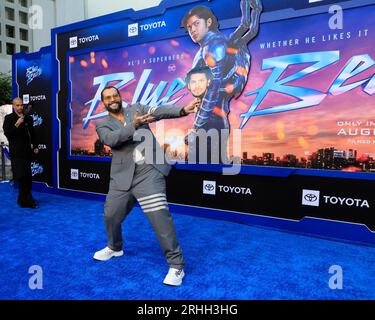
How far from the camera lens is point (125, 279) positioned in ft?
8.07

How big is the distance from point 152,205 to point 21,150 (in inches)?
119

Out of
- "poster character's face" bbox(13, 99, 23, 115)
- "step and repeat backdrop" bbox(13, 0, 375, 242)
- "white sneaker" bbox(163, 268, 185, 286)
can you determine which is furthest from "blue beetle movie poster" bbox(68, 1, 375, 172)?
"white sneaker" bbox(163, 268, 185, 286)

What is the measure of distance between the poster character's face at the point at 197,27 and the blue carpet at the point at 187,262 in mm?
2280

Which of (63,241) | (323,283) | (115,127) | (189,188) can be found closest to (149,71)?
(189,188)

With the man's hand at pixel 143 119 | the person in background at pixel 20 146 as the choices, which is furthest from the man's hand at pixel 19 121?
the man's hand at pixel 143 119

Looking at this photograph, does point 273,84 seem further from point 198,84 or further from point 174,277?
point 174,277

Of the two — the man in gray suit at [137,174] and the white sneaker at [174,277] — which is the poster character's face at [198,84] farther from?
the white sneaker at [174,277]

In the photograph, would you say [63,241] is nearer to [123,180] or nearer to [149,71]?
[123,180]

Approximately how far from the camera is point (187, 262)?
110 inches

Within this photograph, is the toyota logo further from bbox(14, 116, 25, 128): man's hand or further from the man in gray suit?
bbox(14, 116, 25, 128): man's hand

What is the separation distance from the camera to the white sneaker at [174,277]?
2352 millimetres

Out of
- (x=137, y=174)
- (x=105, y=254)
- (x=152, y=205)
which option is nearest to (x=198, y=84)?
(x=137, y=174)

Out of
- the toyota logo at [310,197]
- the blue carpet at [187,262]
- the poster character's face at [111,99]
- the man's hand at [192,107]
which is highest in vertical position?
the poster character's face at [111,99]
